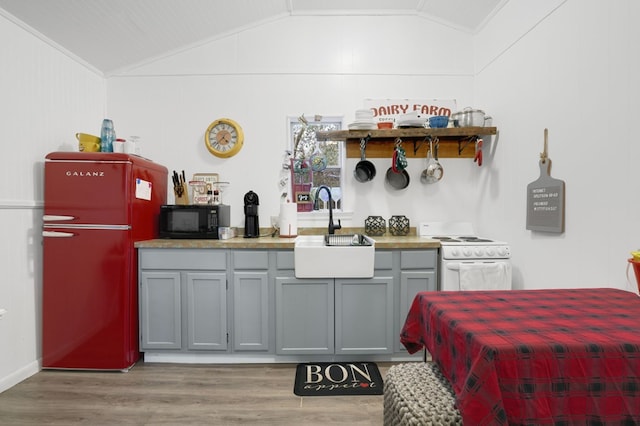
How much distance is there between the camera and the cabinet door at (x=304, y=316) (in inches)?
103

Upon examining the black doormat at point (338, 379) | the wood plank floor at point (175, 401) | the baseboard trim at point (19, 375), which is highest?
the baseboard trim at point (19, 375)

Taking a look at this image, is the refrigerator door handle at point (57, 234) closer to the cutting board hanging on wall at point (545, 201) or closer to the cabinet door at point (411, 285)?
the cabinet door at point (411, 285)

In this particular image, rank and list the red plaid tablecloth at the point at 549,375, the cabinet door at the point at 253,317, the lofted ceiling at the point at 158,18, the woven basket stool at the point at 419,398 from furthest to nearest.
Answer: the cabinet door at the point at 253,317, the lofted ceiling at the point at 158,18, the woven basket stool at the point at 419,398, the red plaid tablecloth at the point at 549,375

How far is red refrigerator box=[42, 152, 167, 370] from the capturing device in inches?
97.8

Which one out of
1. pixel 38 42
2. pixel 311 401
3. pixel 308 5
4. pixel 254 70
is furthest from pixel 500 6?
pixel 38 42

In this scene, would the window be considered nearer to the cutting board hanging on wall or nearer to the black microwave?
the black microwave

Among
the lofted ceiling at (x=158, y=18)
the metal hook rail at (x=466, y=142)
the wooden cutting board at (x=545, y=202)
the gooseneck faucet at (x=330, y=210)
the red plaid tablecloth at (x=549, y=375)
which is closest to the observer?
the red plaid tablecloth at (x=549, y=375)

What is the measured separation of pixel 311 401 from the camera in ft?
7.07

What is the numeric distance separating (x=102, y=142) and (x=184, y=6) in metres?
1.29

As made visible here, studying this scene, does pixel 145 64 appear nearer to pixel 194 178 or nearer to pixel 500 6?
pixel 194 178

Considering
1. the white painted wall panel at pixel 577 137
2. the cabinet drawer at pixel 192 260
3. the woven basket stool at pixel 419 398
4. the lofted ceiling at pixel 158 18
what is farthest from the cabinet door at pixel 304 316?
the lofted ceiling at pixel 158 18

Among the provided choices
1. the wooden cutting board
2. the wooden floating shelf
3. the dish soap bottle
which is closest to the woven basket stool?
the wooden cutting board

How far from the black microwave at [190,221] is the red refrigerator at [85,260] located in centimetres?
39

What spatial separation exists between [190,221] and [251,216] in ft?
1.69
